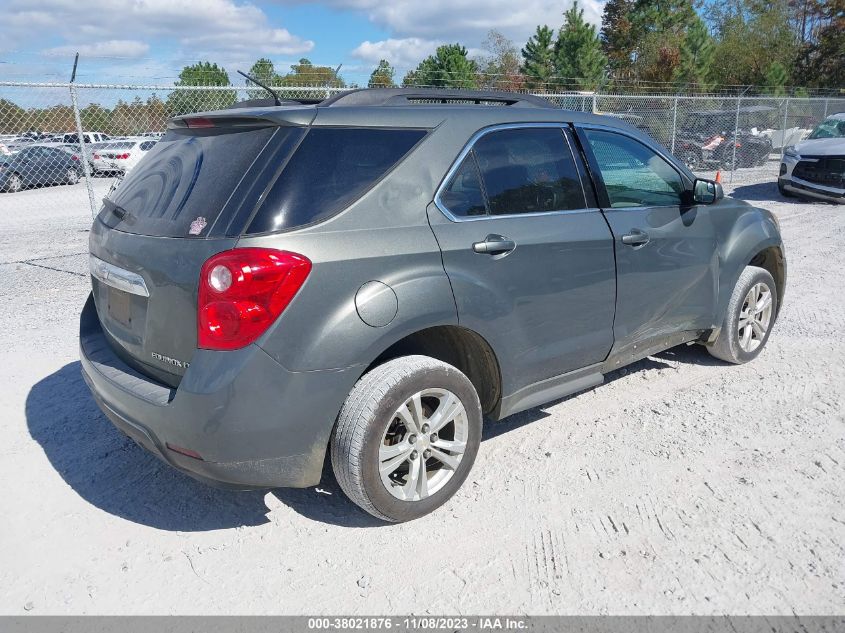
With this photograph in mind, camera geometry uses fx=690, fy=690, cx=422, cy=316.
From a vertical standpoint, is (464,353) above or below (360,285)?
below

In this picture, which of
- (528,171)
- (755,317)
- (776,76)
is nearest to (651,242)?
(528,171)

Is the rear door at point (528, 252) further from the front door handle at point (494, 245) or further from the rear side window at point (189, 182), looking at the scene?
the rear side window at point (189, 182)

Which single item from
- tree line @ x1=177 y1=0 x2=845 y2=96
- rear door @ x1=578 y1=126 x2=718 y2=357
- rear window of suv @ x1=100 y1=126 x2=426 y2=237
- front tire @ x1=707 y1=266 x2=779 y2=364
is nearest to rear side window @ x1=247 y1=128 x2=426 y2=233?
rear window of suv @ x1=100 y1=126 x2=426 y2=237

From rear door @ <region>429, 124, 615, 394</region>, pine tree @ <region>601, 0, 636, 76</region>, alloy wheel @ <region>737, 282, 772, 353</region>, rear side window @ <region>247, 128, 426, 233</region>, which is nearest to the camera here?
rear side window @ <region>247, 128, 426, 233</region>

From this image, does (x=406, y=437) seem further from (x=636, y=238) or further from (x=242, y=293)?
(x=636, y=238)

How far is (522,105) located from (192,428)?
242 cm

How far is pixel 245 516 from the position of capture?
3227 millimetres

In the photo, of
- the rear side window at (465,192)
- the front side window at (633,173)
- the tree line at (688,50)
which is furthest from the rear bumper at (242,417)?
the tree line at (688,50)

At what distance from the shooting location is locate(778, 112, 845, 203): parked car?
12.9 m

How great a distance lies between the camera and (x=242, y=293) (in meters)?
2.57

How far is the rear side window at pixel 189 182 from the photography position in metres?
2.81

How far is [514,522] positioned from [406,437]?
2.09 feet

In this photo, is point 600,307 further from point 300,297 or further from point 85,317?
point 85,317

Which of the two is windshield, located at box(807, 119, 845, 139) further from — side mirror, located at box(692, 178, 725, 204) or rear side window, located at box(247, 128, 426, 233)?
rear side window, located at box(247, 128, 426, 233)
